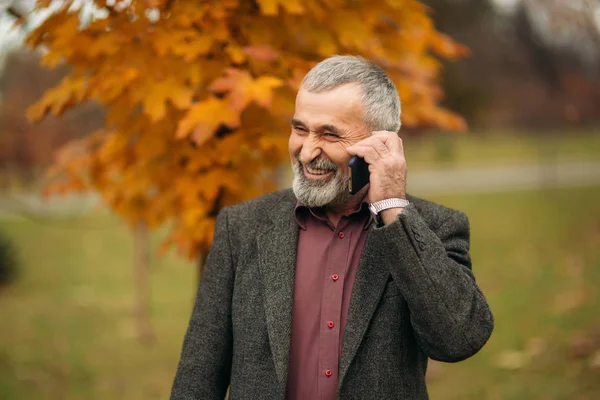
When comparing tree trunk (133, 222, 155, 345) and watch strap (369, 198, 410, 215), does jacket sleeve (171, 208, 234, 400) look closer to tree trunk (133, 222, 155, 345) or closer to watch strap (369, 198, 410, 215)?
watch strap (369, 198, 410, 215)

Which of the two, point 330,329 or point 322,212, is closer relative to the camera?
point 330,329

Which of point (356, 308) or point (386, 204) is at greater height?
point (386, 204)

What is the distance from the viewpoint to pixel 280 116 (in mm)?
3109

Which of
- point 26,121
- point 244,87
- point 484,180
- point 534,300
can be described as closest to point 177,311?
point 26,121

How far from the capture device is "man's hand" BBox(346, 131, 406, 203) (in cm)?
186

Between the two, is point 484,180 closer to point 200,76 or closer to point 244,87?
point 200,76

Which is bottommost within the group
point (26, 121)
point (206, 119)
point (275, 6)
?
point (26, 121)

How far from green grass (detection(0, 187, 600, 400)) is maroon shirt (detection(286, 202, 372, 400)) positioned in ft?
11.4

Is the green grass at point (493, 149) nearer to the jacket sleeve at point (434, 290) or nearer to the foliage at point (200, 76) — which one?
the foliage at point (200, 76)

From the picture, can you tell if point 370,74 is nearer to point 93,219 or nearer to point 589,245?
point 589,245

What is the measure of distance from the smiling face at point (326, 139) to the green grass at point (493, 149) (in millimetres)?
17832

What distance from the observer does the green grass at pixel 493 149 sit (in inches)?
865

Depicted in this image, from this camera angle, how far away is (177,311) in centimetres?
845

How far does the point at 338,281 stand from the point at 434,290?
32cm
